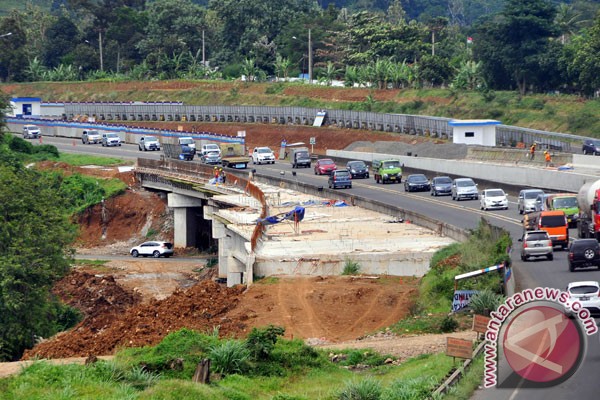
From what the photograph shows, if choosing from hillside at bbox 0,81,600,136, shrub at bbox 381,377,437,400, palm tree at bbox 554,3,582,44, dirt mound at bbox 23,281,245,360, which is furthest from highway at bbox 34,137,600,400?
palm tree at bbox 554,3,582,44

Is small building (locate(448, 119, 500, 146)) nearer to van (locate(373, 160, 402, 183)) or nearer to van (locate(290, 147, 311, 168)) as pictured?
van (locate(290, 147, 311, 168))

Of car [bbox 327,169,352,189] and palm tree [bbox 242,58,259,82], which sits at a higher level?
palm tree [bbox 242,58,259,82]

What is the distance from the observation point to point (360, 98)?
427ft

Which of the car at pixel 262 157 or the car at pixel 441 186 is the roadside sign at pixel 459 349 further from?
the car at pixel 262 157

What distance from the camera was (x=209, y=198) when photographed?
70875 millimetres

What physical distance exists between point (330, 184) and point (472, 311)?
41.0m

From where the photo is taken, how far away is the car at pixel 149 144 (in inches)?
4245

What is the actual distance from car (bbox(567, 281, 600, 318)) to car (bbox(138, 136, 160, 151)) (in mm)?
78107

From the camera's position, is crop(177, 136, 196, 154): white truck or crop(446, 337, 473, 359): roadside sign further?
crop(177, 136, 196, 154): white truck

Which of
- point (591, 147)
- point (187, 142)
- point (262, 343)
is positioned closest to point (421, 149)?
point (591, 147)

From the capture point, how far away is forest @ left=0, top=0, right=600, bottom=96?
11588 centimetres

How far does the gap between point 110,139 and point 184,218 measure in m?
37.1

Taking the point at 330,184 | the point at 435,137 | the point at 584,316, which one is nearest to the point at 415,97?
the point at 435,137

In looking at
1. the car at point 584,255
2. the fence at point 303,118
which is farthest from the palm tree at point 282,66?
the car at point 584,255
